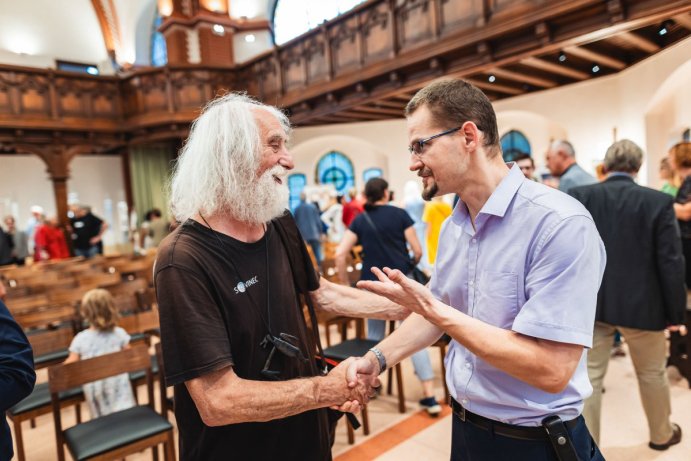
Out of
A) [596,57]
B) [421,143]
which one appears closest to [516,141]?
[596,57]

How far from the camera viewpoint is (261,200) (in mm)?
1480

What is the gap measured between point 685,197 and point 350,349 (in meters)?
2.95

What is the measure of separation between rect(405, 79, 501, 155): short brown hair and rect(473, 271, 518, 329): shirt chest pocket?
381mm

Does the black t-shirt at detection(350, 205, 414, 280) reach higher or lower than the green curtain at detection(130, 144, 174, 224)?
lower

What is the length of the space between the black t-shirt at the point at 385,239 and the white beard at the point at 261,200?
2185 mm

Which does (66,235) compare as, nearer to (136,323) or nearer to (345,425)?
(136,323)

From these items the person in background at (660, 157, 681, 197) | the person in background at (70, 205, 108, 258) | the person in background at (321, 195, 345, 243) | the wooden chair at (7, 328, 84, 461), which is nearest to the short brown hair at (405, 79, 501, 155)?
the wooden chair at (7, 328, 84, 461)

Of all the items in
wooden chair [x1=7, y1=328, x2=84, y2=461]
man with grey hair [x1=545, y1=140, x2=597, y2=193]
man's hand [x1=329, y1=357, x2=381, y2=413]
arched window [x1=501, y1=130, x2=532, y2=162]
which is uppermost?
arched window [x1=501, y1=130, x2=532, y2=162]

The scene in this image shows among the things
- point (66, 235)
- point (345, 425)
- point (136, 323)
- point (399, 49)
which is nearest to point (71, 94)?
point (66, 235)

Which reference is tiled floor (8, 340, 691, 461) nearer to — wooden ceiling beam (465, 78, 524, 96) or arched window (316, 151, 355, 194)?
wooden ceiling beam (465, 78, 524, 96)

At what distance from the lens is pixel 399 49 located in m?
7.73

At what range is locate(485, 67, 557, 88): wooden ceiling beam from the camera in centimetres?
737

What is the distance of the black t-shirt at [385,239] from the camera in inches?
145

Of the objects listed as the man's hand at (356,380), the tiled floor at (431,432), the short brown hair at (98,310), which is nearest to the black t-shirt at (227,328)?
the man's hand at (356,380)
